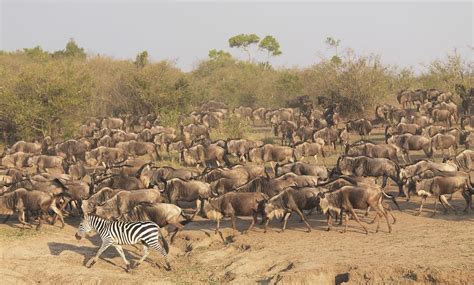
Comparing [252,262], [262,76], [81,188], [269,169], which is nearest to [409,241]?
[252,262]

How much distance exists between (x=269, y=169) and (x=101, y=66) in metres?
33.0

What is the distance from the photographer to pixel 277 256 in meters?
12.5

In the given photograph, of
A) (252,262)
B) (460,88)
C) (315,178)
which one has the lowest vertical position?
(252,262)

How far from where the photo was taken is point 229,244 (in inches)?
548

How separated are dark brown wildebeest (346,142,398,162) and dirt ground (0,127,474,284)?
→ 500 centimetres

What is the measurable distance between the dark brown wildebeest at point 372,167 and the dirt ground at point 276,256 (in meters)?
2.11

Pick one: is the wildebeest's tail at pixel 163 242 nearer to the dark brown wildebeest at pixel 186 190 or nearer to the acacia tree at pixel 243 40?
the dark brown wildebeest at pixel 186 190

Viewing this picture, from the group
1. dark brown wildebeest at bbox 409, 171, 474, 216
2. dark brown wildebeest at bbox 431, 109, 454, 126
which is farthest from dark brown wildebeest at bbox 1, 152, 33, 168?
dark brown wildebeest at bbox 431, 109, 454, 126

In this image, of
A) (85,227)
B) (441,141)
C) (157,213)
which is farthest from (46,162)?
(441,141)

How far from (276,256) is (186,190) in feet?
14.4

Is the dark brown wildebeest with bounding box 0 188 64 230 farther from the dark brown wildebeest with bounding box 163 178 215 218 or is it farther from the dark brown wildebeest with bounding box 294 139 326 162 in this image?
the dark brown wildebeest with bounding box 294 139 326 162

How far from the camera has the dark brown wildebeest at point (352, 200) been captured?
546 inches

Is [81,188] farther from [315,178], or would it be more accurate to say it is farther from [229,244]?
[315,178]

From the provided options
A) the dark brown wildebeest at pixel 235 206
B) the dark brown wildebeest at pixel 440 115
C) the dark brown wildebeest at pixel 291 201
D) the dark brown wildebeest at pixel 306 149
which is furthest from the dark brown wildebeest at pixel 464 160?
the dark brown wildebeest at pixel 440 115
